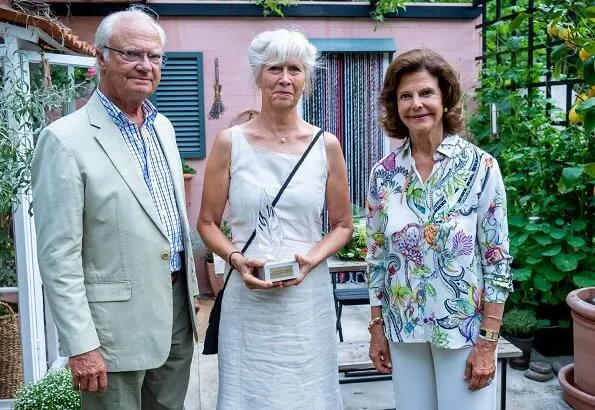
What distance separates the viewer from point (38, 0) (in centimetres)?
333

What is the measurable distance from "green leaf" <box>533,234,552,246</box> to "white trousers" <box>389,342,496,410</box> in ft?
7.59

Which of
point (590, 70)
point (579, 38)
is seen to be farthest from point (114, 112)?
point (579, 38)

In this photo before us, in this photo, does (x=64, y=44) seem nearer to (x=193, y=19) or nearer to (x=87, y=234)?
(x=87, y=234)

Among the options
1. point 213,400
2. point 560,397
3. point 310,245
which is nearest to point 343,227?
point 310,245

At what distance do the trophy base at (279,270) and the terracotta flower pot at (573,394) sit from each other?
6.07ft

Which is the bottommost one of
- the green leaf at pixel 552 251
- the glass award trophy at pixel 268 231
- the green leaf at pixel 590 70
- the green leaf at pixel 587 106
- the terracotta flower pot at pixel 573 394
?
the terracotta flower pot at pixel 573 394

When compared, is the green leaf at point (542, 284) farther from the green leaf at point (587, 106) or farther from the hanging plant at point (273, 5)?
the hanging plant at point (273, 5)

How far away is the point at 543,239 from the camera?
3.95 m

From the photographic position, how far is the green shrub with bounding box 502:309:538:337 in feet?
13.1

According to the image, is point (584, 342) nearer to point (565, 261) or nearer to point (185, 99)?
point (565, 261)

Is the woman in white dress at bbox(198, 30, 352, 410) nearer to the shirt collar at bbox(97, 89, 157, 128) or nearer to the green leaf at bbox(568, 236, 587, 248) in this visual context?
the shirt collar at bbox(97, 89, 157, 128)

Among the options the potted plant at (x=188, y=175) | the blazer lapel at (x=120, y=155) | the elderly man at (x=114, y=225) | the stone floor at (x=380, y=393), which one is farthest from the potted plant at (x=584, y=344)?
the potted plant at (x=188, y=175)

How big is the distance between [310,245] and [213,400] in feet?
6.19

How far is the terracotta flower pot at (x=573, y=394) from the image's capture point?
116 inches
